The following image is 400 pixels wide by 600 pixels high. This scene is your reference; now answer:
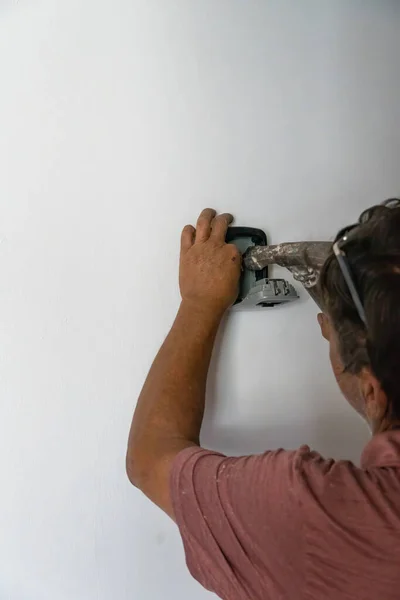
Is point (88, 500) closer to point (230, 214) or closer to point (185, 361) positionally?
point (185, 361)

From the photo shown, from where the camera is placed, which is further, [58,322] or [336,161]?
[336,161]

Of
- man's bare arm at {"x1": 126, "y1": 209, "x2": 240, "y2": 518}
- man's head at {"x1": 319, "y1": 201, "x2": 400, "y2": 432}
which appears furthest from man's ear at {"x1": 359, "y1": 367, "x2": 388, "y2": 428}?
man's bare arm at {"x1": 126, "y1": 209, "x2": 240, "y2": 518}

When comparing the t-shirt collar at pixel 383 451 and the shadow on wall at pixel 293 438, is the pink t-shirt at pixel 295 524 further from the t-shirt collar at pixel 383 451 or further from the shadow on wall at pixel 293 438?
the shadow on wall at pixel 293 438

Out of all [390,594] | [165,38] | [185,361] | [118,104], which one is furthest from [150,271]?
[390,594]

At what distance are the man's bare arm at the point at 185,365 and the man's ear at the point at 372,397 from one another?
9.4 inches

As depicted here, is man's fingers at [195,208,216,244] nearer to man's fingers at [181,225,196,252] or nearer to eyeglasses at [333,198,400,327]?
man's fingers at [181,225,196,252]

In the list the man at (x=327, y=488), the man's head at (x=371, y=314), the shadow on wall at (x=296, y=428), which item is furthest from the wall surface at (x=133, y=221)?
the man's head at (x=371, y=314)

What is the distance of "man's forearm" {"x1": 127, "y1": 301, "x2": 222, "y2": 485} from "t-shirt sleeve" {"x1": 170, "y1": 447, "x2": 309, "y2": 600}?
9 centimetres

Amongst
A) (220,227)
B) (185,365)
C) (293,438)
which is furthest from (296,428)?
(220,227)

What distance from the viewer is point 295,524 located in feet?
1.84

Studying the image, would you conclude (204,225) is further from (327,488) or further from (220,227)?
(327,488)

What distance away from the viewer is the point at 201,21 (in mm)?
954

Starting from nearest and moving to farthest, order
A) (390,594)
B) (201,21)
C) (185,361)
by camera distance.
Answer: (390,594) < (185,361) < (201,21)

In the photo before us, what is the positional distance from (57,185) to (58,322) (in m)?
0.22
